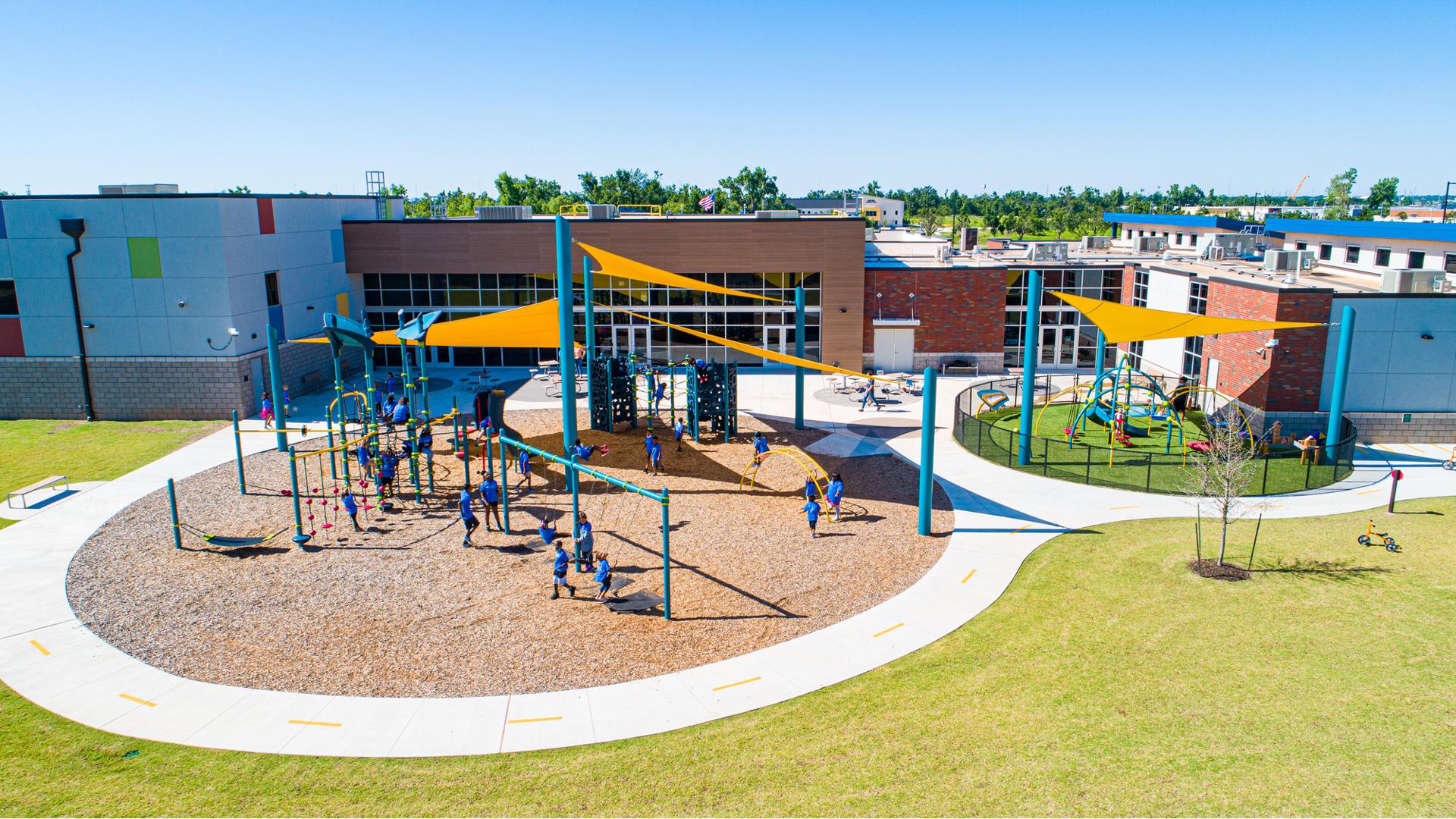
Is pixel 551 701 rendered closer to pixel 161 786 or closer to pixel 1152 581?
pixel 161 786

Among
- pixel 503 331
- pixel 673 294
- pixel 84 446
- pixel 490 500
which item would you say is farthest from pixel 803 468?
pixel 84 446

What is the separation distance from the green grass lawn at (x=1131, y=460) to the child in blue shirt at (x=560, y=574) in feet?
41.2

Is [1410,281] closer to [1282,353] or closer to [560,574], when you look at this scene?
[1282,353]

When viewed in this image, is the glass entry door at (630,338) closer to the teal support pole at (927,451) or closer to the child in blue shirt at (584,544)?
the teal support pole at (927,451)

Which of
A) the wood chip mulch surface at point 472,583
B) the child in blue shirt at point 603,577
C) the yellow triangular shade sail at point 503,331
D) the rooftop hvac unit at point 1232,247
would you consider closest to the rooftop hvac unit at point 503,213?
the yellow triangular shade sail at point 503,331

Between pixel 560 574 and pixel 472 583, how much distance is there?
1944mm

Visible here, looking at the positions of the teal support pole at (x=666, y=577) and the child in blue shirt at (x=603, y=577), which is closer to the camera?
the teal support pole at (x=666, y=577)

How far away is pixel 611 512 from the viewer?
19578mm

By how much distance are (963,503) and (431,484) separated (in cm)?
1270

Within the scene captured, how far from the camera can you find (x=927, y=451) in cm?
1767

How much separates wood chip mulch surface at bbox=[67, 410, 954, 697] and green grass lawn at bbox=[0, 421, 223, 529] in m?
3.58

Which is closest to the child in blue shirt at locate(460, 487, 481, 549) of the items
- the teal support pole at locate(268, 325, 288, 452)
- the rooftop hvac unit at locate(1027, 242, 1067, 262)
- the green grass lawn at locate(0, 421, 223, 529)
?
the teal support pole at locate(268, 325, 288, 452)

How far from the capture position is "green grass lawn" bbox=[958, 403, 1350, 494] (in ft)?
70.4

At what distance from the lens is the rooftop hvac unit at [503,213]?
1533 inches
